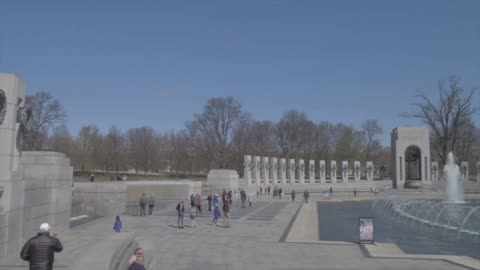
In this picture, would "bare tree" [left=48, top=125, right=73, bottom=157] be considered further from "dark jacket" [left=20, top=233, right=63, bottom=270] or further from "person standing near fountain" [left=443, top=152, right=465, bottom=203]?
"dark jacket" [left=20, top=233, right=63, bottom=270]

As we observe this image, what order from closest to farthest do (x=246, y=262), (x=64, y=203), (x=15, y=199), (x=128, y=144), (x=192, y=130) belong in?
(x=15, y=199)
(x=246, y=262)
(x=64, y=203)
(x=192, y=130)
(x=128, y=144)

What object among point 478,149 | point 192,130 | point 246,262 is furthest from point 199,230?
point 478,149

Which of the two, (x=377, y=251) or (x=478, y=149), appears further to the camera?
(x=478, y=149)

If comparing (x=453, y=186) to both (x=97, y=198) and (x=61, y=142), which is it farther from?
(x=61, y=142)

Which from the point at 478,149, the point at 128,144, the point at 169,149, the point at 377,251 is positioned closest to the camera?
the point at 377,251

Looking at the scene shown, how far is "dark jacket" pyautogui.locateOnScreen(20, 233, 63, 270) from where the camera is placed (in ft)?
19.9

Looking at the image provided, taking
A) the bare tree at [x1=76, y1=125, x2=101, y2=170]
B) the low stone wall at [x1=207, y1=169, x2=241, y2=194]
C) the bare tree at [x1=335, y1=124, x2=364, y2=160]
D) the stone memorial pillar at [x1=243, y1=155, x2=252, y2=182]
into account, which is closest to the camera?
the low stone wall at [x1=207, y1=169, x2=241, y2=194]

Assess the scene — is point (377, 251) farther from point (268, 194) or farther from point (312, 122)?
point (312, 122)

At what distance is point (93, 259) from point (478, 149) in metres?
98.1

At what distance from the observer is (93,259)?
7.53m

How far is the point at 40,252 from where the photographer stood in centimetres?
606

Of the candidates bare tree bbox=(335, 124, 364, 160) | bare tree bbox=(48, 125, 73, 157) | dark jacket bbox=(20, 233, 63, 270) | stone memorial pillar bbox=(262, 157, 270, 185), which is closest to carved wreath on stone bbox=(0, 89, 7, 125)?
dark jacket bbox=(20, 233, 63, 270)

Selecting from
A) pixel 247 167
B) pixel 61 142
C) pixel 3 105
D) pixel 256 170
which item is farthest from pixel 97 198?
pixel 61 142

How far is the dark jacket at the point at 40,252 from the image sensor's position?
6051 mm
